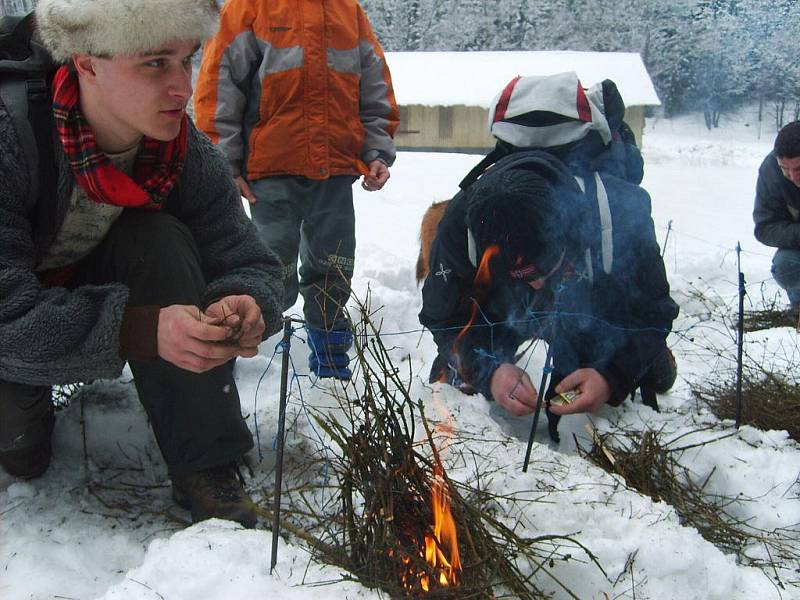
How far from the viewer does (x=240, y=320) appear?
5.69ft

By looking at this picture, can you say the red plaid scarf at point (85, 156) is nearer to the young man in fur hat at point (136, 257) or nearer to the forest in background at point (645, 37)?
the young man in fur hat at point (136, 257)

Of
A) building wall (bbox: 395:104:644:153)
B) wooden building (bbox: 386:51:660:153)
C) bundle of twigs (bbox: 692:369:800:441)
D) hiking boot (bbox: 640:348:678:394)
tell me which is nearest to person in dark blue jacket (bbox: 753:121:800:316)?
hiking boot (bbox: 640:348:678:394)

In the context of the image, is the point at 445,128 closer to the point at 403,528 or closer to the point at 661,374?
the point at 661,374

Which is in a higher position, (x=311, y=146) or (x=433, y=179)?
(x=311, y=146)

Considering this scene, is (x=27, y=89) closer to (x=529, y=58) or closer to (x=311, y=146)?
(x=311, y=146)

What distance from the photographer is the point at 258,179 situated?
3.28 metres

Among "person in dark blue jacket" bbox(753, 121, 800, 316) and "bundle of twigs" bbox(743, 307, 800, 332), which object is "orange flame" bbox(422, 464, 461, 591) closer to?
"bundle of twigs" bbox(743, 307, 800, 332)

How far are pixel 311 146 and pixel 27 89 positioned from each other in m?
1.56

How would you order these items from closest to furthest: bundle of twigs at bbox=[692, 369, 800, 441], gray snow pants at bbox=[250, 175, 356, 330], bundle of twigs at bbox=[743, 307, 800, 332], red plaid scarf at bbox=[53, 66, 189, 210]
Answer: red plaid scarf at bbox=[53, 66, 189, 210] < bundle of twigs at bbox=[692, 369, 800, 441] < gray snow pants at bbox=[250, 175, 356, 330] < bundle of twigs at bbox=[743, 307, 800, 332]

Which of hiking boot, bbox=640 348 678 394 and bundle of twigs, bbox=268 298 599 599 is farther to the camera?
hiking boot, bbox=640 348 678 394

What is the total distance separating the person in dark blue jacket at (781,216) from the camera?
4.42 meters

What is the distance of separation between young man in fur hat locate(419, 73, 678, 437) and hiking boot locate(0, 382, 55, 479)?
→ 1.38 m

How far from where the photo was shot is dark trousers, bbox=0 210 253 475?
191cm

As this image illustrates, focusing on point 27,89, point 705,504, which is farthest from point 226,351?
point 705,504
